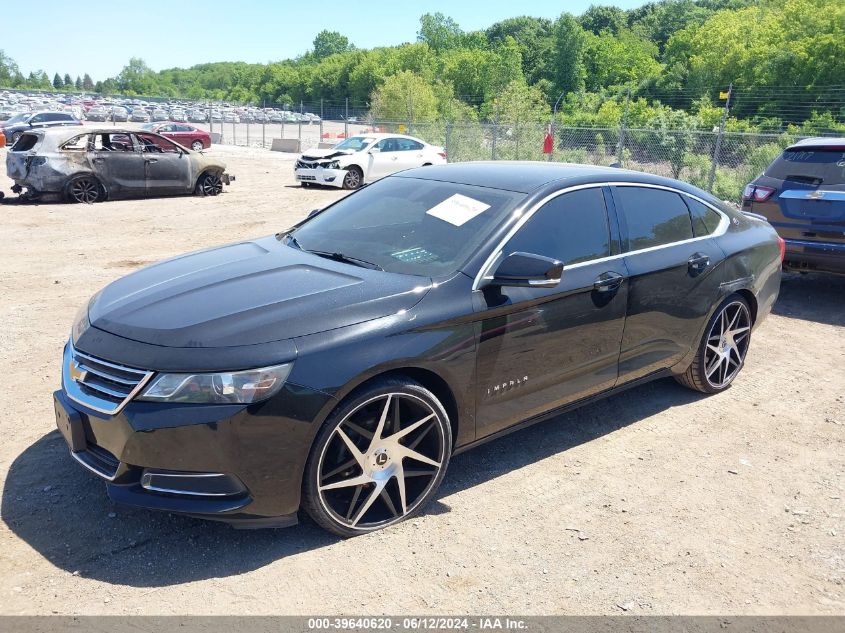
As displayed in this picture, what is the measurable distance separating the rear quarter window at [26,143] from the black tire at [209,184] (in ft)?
11.4

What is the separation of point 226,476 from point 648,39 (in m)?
141

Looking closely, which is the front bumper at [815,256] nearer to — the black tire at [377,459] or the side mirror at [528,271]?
the side mirror at [528,271]

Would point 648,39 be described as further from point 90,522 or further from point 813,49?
point 90,522

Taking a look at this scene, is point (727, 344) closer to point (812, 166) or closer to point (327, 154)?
point (812, 166)

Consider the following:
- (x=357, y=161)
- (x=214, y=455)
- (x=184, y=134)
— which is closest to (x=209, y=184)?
(x=357, y=161)

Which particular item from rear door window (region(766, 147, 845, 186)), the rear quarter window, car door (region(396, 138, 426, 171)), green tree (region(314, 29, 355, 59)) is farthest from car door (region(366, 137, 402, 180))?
green tree (region(314, 29, 355, 59))

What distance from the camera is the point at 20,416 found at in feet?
14.9

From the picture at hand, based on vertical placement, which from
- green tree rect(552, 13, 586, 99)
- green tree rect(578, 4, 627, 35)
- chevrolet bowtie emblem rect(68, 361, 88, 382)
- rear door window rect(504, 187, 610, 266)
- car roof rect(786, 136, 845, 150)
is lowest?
chevrolet bowtie emblem rect(68, 361, 88, 382)

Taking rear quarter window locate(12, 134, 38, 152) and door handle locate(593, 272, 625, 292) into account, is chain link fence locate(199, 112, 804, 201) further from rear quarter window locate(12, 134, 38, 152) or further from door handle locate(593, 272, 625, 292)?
rear quarter window locate(12, 134, 38, 152)

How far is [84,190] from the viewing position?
14.8 m

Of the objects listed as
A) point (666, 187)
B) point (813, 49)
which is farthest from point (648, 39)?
point (666, 187)

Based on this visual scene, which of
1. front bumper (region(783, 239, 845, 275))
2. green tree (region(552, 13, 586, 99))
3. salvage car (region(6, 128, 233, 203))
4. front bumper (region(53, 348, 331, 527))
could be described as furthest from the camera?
green tree (region(552, 13, 586, 99))

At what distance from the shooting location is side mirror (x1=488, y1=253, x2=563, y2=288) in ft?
11.4

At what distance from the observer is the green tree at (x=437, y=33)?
5310 inches
